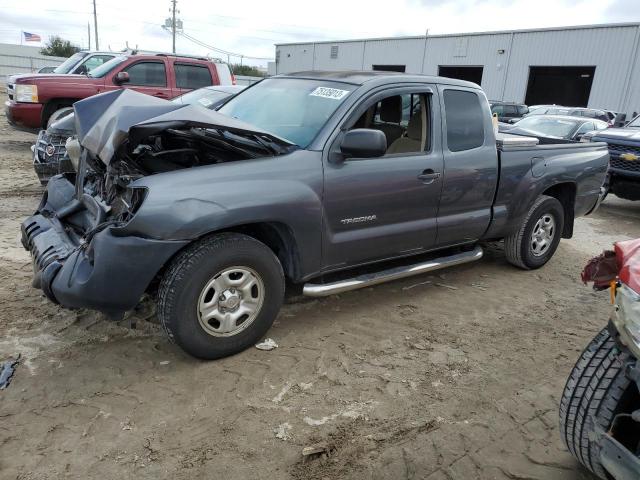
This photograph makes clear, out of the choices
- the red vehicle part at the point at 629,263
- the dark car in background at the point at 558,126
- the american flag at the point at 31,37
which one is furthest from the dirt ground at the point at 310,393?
the american flag at the point at 31,37

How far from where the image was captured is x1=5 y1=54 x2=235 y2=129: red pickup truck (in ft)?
32.4

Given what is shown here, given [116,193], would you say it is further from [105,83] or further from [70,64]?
[70,64]

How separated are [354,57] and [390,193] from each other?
127 feet

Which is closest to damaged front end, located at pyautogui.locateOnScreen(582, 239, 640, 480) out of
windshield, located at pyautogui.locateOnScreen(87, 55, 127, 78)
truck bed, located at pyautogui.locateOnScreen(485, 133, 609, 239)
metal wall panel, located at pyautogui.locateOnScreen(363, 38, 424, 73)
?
truck bed, located at pyautogui.locateOnScreen(485, 133, 609, 239)

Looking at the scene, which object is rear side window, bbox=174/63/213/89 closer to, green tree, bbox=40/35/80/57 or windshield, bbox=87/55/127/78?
windshield, bbox=87/55/127/78

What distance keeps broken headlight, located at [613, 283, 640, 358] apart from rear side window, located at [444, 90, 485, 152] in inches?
101

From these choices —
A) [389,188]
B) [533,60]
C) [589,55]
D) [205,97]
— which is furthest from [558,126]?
[533,60]

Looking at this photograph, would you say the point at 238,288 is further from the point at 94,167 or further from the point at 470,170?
the point at 470,170

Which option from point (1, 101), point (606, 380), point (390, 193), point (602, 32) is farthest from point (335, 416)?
point (602, 32)

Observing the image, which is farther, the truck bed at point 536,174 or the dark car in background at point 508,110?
the dark car in background at point 508,110

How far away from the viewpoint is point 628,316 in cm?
200

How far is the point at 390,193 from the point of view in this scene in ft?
13.1

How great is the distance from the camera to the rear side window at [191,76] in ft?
35.1

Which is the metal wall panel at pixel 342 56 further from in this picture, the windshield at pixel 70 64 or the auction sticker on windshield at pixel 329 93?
the auction sticker on windshield at pixel 329 93
